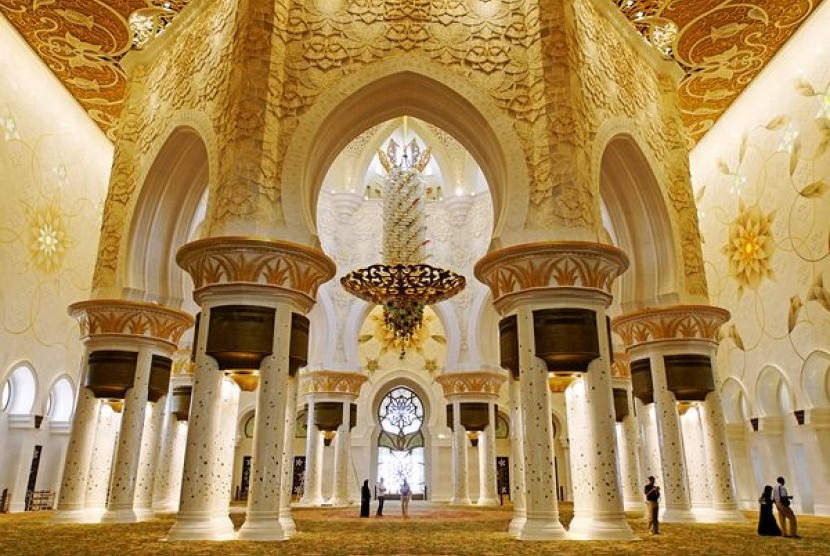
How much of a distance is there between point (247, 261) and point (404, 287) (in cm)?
613

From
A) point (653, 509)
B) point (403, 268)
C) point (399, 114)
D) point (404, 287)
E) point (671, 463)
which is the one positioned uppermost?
point (399, 114)

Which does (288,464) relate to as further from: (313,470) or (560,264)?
(313,470)

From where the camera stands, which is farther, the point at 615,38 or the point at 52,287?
the point at 52,287

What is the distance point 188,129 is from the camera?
27.8ft

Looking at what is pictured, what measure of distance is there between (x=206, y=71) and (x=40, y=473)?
9.15m

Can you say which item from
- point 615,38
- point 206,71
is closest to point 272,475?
point 206,71

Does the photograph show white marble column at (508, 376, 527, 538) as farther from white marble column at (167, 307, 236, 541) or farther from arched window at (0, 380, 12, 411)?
arched window at (0, 380, 12, 411)

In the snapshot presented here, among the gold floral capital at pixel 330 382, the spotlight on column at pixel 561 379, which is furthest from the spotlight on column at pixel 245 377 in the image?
the gold floral capital at pixel 330 382

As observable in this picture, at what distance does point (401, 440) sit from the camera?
1905 centimetres

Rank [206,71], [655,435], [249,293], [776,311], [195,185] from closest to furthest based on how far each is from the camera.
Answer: [249,293]
[206,71]
[655,435]
[195,185]
[776,311]

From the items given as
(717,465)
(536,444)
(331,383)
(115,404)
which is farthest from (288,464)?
(331,383)

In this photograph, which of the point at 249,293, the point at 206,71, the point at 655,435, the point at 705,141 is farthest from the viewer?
the point at 705,141

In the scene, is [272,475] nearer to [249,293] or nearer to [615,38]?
[249,293]

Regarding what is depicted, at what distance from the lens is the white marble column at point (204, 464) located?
5.99 meters
